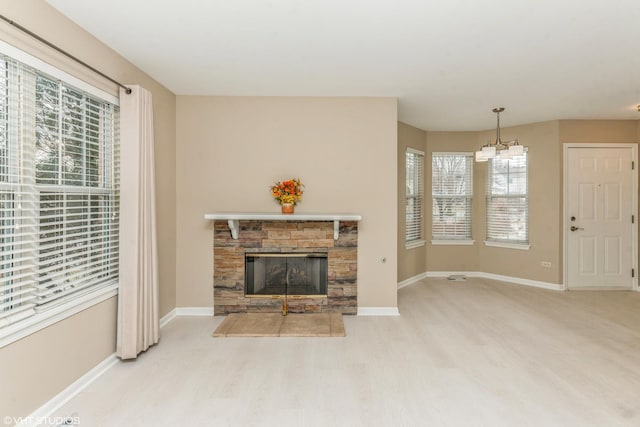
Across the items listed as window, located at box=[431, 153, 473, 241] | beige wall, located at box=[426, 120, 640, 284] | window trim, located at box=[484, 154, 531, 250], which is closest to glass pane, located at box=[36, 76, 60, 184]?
beige wall, located at box=[426, 120, 640, 284]

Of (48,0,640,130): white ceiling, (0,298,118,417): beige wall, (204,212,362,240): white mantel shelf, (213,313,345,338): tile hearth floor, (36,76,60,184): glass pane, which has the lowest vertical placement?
(213,313,345,338): tile hearth floor

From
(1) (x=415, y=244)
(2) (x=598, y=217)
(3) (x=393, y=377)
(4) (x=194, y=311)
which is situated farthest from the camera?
(1) (x=415, y=244)

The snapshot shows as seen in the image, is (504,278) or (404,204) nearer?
(404,204)

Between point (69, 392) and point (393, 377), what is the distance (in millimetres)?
2343

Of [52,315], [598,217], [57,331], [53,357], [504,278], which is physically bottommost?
[504,278]

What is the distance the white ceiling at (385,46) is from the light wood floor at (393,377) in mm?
2645

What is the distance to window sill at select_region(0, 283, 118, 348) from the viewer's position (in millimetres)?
1929

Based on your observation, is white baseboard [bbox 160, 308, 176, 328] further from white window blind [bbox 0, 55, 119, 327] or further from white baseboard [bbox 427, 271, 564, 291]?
white baseboard [bbox 427, 271, 564, 291]

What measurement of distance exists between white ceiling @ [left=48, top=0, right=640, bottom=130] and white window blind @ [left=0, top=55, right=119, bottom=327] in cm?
66

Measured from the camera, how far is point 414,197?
5.73 metres

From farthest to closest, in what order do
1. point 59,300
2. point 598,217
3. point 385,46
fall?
point 598,217
point 385,46
point 59,300

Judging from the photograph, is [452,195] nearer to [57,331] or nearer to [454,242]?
[454,242]

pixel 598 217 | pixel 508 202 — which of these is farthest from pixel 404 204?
pixel 598 217

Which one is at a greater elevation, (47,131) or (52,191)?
(47,131)
